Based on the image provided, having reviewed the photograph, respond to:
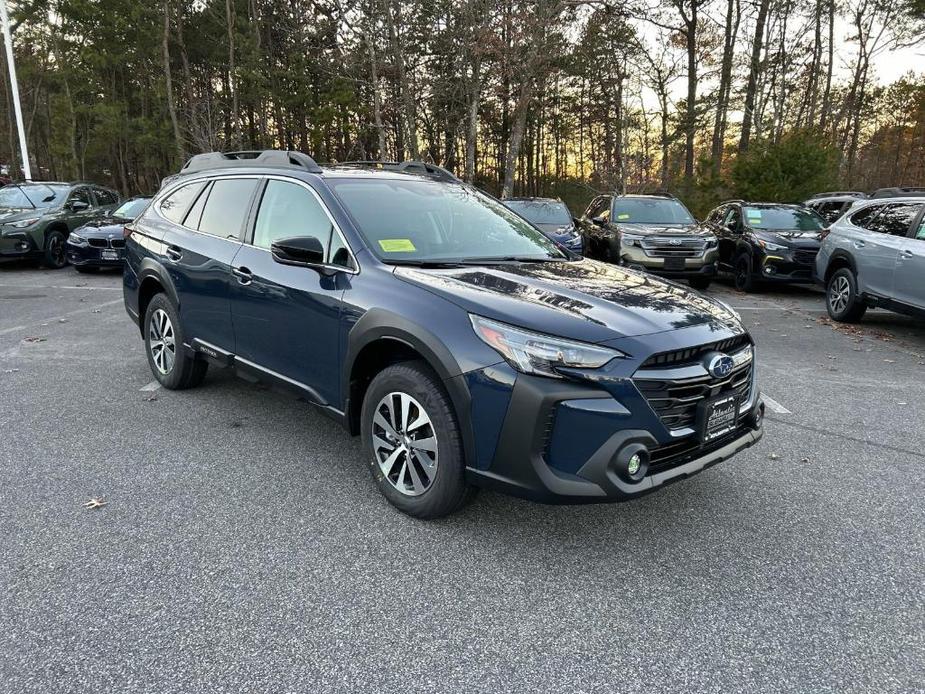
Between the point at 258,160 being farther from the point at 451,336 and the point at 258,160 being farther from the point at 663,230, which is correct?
the point at 663,230

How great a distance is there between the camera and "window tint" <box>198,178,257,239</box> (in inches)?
167

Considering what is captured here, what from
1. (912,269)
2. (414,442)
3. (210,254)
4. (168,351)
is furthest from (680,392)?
(912,269)

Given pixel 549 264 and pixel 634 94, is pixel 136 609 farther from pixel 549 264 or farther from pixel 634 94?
pixel 634 94

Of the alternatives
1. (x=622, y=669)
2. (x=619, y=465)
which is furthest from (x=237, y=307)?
(x=622, y=669)

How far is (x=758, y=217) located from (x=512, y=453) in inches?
438

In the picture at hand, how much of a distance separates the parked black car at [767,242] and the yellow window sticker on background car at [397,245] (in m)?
9.14

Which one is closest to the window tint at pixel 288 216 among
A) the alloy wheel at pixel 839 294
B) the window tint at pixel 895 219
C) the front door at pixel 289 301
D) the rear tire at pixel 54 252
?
the front door at pixel 289 301

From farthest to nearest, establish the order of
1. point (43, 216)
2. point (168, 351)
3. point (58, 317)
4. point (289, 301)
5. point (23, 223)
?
1. point (43, 216)
2. point (23, 223)
3. point (58, 317)
4. point (168, 351)
5. point (289, 301)

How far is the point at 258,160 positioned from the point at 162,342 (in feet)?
5.75

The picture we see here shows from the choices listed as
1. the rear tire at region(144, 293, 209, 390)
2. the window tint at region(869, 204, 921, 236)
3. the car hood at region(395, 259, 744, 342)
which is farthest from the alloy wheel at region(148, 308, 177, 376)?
the window tint at region(869, 204, 921, 236)

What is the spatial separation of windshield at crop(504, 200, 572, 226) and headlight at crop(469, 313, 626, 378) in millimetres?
9804

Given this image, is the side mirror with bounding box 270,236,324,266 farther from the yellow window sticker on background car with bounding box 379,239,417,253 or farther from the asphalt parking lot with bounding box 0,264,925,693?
the asphalt parking lot with bounding box 0,264,925,693

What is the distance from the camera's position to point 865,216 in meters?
Result: 8.39

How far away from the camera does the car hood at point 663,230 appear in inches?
437
